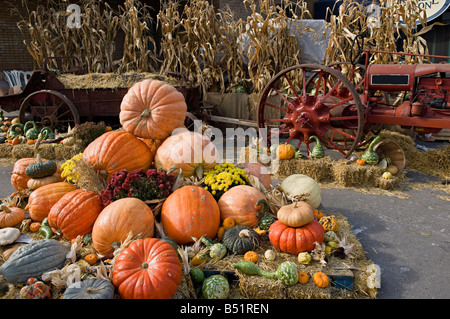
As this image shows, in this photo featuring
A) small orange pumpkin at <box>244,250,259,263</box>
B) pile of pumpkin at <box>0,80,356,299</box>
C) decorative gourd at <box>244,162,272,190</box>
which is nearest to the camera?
pile of pumpkin at <box>0,80,356,299</box>

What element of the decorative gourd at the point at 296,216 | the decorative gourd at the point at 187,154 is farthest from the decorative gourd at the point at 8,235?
the decorative gourd at the point at 296,216

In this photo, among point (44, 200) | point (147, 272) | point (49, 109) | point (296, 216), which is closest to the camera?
point (147, 272)

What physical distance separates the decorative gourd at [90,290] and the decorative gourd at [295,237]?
1360mm

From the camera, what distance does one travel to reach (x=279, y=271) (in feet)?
8.35

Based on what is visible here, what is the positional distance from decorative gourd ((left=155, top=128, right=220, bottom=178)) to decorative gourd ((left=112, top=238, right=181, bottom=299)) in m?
1.15

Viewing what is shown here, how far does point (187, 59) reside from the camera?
8766mm

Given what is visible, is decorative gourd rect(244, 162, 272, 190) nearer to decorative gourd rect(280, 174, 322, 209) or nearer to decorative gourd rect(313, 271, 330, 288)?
decorative gourd rect(280, 174, 322, 209)

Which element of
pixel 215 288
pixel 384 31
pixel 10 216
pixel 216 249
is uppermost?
pixel 384 31

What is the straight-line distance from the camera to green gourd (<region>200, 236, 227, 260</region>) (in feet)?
9.29

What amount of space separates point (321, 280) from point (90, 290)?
1.58 m

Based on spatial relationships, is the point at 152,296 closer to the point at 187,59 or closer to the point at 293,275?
the point at 293,275

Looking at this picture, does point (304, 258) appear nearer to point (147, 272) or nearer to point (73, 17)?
point (147, 272)

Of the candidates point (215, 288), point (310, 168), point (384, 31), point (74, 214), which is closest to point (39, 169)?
point (74, 214)

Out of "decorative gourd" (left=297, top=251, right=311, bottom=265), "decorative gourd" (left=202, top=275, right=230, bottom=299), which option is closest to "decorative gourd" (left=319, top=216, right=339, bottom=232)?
"decorative gourd" (left=297, top=251, right=311, bottom=265)
